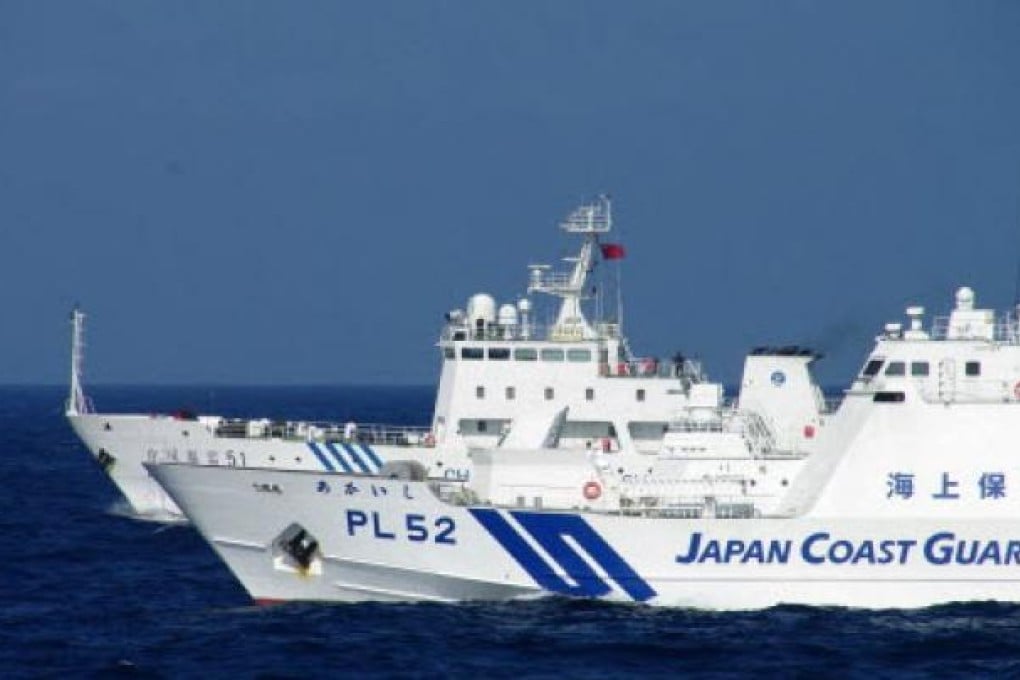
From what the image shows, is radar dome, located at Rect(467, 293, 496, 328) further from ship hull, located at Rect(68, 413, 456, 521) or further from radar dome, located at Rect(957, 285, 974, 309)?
radar dome, located at Rect(957, 285, 974, 309)

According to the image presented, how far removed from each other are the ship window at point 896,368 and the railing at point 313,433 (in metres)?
15.8

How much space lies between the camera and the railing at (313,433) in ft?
153

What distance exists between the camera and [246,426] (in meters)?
48.8

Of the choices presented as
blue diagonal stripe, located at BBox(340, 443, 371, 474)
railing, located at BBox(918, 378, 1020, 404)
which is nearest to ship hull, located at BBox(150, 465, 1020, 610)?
railing, located at BBox(918, 378, 1020, 404)

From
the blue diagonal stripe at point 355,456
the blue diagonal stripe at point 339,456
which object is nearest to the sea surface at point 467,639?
the blue diagonal stripe at point 355,456

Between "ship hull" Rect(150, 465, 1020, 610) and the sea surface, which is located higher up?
"ship hull" Rect(150, 465, 1020, 610)

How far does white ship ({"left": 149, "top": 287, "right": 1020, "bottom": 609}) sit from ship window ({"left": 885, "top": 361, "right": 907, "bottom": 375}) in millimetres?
22

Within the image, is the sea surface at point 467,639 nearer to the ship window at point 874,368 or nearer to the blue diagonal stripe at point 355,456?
the ship window at point 874,368

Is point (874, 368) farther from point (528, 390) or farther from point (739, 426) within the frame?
point (528, 390)

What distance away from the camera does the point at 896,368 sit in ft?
106

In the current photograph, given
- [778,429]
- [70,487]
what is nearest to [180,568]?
[778,429]

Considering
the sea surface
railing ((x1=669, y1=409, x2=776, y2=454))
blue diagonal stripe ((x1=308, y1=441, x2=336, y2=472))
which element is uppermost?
railing ((x1=669, y1=409, x2=776, y2=454))

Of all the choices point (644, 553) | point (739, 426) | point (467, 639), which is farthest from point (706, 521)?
point (739, 426)

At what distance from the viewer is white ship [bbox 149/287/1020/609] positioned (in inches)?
1216
